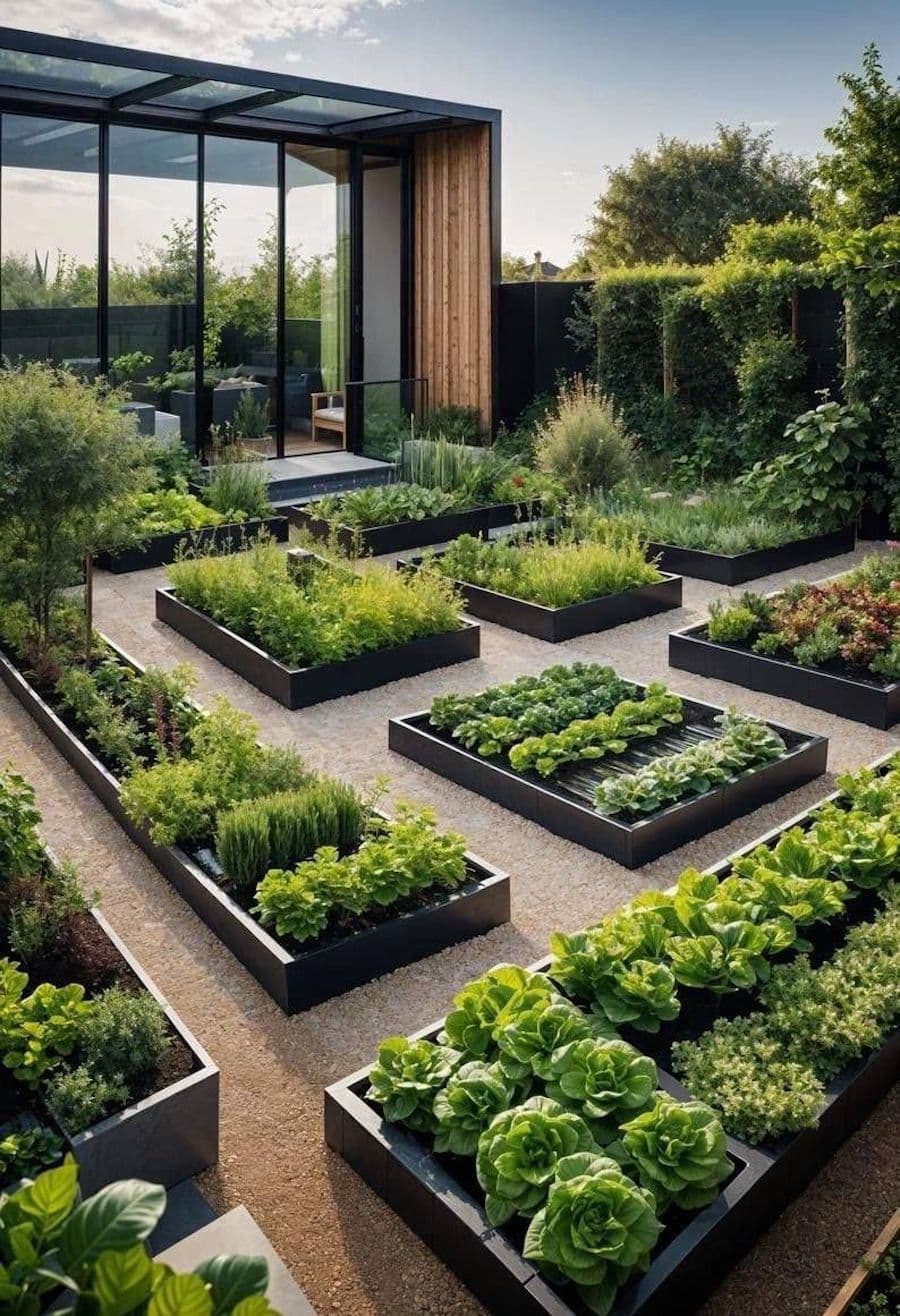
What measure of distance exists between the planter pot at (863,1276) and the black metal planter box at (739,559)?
7.00 metres

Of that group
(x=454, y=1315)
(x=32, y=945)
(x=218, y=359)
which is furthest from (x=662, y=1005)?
(x=218, y=359)

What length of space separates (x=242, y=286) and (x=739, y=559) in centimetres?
683

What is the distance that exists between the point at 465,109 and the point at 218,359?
13.0 feet

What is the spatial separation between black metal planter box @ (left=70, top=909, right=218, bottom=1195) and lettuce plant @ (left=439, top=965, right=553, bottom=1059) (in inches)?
28.2

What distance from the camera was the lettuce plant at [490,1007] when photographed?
11.9ft

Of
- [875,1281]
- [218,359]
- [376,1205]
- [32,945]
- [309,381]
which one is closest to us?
[875,1281]

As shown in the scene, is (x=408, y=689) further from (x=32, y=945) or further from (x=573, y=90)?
(x=573, y=90)

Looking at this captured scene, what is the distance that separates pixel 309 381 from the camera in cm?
1443

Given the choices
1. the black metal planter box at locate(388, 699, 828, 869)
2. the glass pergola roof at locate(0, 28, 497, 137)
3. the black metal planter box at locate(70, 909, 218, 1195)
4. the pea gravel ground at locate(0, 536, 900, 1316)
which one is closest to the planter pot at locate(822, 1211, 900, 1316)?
the pea gravel ground at locate(0, 536, 900, 1316)

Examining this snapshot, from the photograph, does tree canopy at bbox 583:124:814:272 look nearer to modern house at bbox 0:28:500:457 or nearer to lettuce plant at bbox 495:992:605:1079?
modern house at bbox 0:28:500:457

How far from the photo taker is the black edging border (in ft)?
9.64

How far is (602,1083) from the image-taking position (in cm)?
334

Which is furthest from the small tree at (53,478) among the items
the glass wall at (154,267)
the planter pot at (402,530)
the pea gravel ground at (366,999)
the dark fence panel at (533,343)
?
the dark fence panel at (533,343)

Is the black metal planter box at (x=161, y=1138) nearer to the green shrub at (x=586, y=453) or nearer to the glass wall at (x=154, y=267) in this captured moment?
the green shrub at (x=586, y=453)
